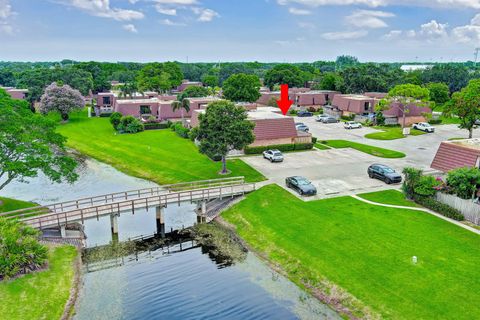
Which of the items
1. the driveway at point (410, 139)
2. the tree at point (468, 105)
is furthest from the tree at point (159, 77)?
the tree at point (468, 105)

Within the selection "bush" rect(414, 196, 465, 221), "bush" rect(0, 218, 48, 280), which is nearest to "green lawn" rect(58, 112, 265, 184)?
"bush" rect(414, 196, 465, 221)

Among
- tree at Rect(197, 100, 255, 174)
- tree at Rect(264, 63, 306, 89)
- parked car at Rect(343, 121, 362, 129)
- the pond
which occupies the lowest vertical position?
the pond

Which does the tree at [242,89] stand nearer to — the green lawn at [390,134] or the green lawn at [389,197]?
the green lawn at [390,134]

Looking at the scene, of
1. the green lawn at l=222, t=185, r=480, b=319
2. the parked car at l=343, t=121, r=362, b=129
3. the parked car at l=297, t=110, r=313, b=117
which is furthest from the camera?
the parked car at l=297, t=110, r=313, b=117

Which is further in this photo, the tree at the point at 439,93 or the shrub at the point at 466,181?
the tree at the point at 439,93

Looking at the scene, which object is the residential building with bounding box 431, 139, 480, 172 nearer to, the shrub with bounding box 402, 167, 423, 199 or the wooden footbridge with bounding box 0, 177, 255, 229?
the shrub with bounding box 402, 167, 423, 199

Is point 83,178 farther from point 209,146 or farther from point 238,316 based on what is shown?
point 238,316

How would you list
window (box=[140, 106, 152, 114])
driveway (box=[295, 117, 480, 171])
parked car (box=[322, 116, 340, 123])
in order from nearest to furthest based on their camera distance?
driveway (box=[295, 117, 480, 171]) → parked car (box=[322, 116, 340, 123]) → window (box=[140, 106, 152, 114])
